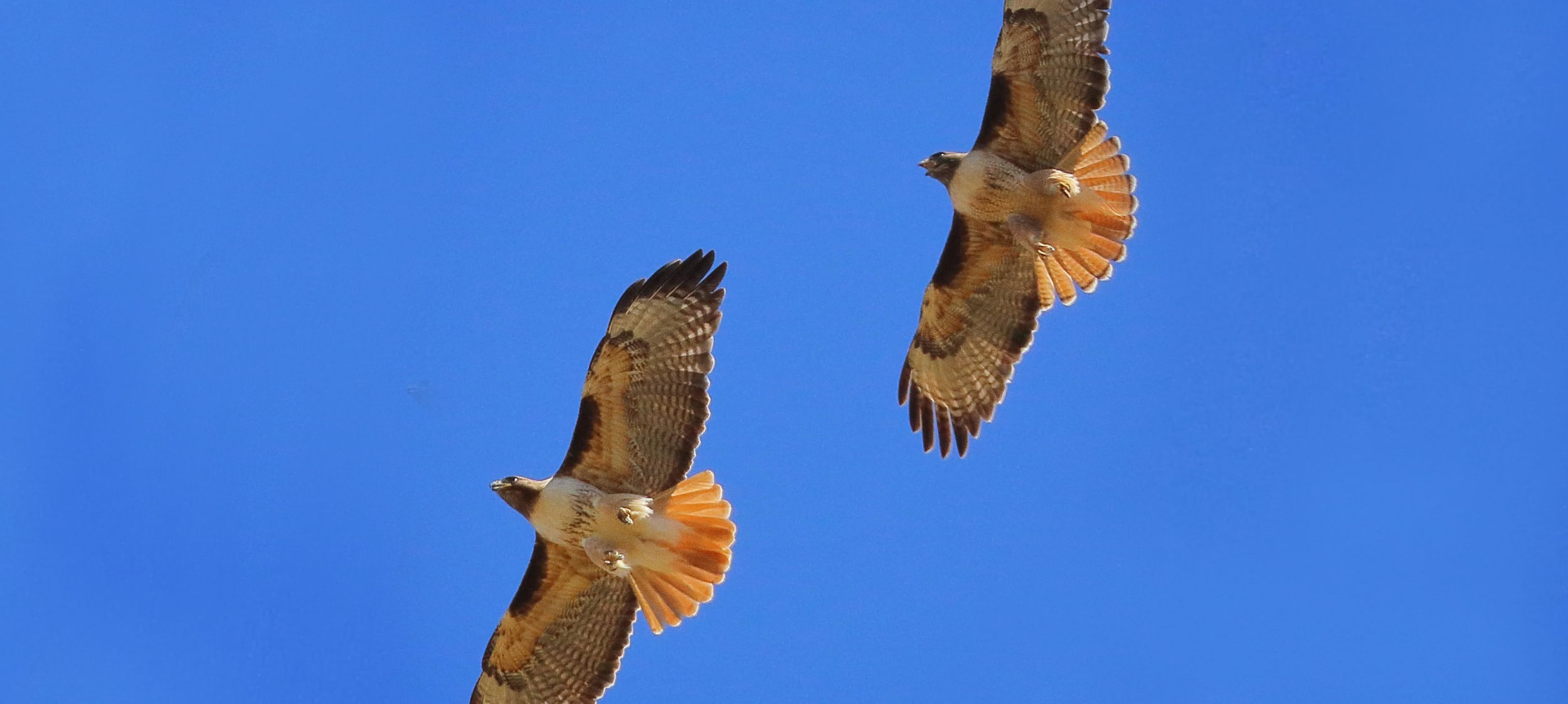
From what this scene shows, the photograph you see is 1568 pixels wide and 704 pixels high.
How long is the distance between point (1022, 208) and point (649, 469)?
2932mm

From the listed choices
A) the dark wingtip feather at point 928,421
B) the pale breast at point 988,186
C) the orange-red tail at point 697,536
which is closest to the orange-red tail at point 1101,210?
the pale breast at point 988,186

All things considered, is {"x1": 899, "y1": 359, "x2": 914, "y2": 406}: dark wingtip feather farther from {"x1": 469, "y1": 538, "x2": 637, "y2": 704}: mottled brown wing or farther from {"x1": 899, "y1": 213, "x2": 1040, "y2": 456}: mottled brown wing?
{"x1": 469, "y1": 538, "x2": 637, "y2": 704}: mottled brown wing

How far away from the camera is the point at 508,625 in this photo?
10.7m

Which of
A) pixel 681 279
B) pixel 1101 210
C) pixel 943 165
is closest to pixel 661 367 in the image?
pixel 681 279

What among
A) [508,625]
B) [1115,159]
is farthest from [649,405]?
[1115,159]

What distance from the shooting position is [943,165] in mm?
Answer: 11242

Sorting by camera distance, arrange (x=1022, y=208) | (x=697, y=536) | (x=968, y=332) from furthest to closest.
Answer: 1. (x=968, y=332)
2. (x=1022, y=208)
3. (x=697, y=536)

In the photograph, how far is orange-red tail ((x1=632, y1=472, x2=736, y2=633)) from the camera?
10.1 meters

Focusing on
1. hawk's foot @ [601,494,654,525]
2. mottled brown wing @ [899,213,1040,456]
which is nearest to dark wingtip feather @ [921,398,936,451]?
mottled brown wing @ [899,213,1040,456]

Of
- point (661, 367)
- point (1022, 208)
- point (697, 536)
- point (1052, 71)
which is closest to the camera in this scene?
point (697, 536)

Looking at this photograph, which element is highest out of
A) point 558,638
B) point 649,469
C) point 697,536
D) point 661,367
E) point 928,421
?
point 928,421

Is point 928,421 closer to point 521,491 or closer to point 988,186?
point 988,186

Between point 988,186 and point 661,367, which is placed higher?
point 988,186

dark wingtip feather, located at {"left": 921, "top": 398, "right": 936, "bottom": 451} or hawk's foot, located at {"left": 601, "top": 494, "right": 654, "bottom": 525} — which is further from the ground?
dark wingtip feather, located at {"left": 921, "top": 398, "right": 936, "bottom": 451}
